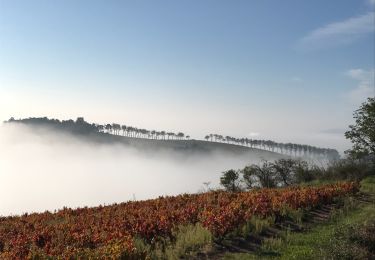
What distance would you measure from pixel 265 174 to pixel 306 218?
74.5ft

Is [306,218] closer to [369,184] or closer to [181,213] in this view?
[181,213]

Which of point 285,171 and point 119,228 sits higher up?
point 285,171

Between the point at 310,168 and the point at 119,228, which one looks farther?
the point at 310,168

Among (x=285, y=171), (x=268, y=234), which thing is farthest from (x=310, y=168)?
(x=268, y=234)

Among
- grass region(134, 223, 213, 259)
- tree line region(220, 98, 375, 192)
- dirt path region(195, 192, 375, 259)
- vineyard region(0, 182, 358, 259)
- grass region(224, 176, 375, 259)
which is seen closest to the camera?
vineyard region(0, 182, 358, 259)

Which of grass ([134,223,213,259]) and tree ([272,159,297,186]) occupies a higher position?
tree ([272,159,297,186])

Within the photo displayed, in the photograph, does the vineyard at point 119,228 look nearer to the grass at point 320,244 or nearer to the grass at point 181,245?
the grass at point 181,245

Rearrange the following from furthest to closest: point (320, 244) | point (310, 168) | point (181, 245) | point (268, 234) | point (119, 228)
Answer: point (310, 168) → point (268, 234) → point (119, 228) → point (320, 244) → point (181, 245)

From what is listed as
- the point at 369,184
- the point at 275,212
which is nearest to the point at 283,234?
the point at 275,212

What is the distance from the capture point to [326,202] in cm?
2070

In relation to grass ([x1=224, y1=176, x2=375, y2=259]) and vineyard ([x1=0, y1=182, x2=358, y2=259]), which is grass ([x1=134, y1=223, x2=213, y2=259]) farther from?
grass ([x1=224, y1=176, x2=375, y2=259])

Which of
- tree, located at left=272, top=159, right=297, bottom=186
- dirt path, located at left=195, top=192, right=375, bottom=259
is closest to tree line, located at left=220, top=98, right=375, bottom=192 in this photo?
tree, located at left=272, top=159, right=297, bottom=186

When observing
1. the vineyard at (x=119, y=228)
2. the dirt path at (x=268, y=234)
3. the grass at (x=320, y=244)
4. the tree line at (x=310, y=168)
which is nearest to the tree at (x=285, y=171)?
the tree line at (x=310, y=168)

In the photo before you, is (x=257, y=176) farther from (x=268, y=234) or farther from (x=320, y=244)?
(x=320, y=244)
